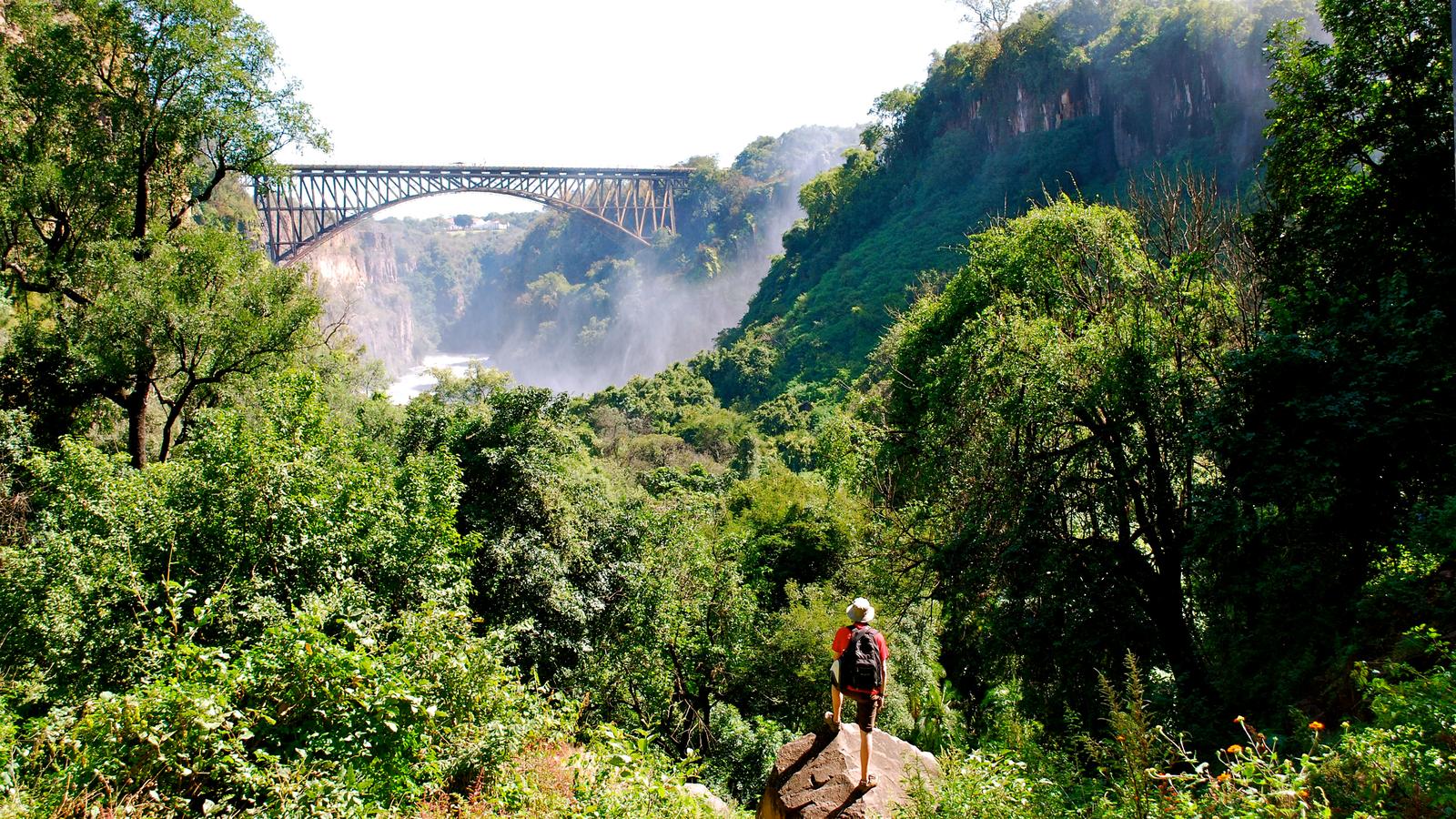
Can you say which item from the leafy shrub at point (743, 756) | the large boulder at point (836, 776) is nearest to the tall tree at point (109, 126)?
the leafy shrub at point (743, 756)

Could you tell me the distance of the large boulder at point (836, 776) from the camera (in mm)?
5891

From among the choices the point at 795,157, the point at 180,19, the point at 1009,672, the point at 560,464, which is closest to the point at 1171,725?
the point at 1009,672

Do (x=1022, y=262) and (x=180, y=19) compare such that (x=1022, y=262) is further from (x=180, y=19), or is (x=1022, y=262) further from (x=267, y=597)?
(x=180, y=19)

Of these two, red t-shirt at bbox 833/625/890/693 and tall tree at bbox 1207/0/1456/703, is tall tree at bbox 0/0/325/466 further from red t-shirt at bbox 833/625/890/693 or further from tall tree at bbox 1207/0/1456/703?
tall tree at bbox 1207/0/1456/703

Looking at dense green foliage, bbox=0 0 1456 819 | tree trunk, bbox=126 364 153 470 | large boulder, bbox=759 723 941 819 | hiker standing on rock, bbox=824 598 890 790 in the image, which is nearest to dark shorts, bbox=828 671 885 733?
hiker standing on rock, bbox=824 598 890 790

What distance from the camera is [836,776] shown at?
615 cm

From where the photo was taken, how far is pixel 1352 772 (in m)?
3.92

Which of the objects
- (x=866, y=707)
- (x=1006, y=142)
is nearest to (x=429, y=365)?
(x=1006, y=142)

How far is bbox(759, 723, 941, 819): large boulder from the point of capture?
5891 mm

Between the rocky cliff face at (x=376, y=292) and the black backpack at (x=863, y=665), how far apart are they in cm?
7477

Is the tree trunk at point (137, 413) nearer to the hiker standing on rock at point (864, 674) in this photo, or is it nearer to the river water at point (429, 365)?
the hiker standing on rock at point (864, 674)

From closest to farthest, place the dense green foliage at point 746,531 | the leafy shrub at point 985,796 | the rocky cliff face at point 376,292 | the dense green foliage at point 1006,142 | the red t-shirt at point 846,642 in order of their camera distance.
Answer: the leafy shrub at point 985,796
the dense green foliage at point 746,531
the red t-shirt at point 846,642
the dense green foliage at point 1006,142
the rocky cliff face at point 376,292

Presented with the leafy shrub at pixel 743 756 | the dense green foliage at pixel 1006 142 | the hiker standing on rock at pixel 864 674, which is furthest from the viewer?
the dense green foliage at pixel 1006 142

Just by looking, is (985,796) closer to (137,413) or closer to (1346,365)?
(1346,365)
